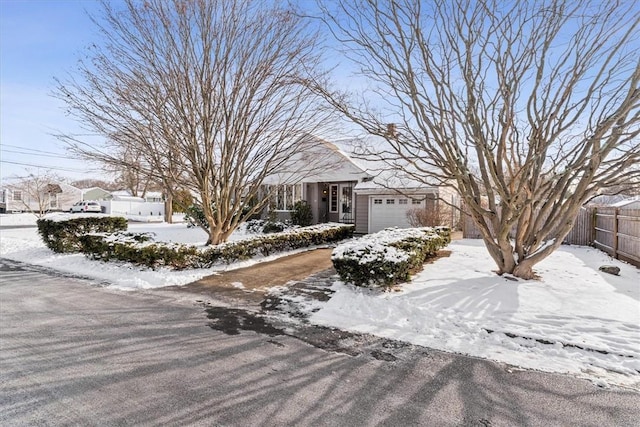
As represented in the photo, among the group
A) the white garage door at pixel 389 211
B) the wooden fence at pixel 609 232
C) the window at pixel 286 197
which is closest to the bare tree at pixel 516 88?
the wooden fence at pixel 609 232

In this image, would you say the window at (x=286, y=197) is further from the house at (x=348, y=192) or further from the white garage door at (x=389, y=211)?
the white garage door at (x=389, y=211)

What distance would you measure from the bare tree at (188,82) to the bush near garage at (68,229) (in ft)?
7.77

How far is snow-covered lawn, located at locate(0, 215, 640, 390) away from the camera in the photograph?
4.06m

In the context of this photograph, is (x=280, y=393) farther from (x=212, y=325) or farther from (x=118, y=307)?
(x=118, y=307)

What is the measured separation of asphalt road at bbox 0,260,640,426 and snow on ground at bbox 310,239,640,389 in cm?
43

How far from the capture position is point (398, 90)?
7.85 m

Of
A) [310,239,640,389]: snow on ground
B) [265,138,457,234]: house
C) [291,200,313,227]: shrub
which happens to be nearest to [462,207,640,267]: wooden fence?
[310,239,640,389]: snow on ground

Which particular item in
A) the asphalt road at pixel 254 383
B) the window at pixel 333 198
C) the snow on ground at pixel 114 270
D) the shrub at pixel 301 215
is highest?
the window at pixel 333 198

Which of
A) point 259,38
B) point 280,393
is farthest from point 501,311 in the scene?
point 259,38

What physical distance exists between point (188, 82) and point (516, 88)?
834 centimetres

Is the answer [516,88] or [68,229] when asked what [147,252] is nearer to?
[68,229]

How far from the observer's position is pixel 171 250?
834 centimetres

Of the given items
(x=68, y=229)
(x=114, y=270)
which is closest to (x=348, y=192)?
(x=68, y=229)

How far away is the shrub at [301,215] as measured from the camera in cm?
1858
